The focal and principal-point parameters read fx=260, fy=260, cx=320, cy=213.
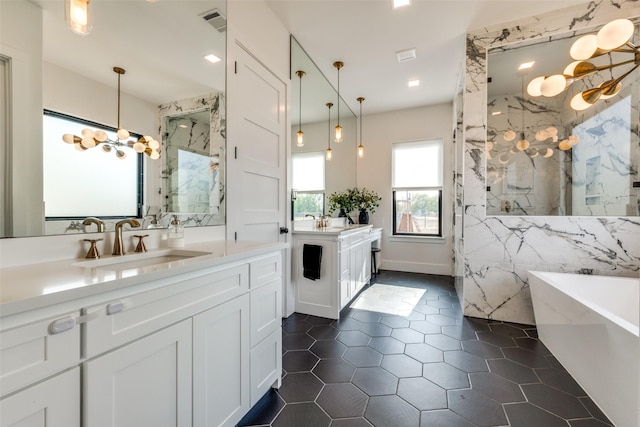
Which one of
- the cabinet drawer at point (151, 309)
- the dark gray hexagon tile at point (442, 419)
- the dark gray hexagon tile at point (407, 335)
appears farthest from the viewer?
the dark gray hexagon tile at point (407, 335)

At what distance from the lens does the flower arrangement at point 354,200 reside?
431 cm

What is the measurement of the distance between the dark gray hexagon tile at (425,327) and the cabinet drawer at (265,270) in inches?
66.5

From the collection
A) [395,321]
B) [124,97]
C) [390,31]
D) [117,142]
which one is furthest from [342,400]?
[390,31]

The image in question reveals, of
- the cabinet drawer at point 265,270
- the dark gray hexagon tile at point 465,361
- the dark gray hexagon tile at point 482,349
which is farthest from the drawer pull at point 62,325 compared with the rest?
the dark gray hexagon tile at point 482,349

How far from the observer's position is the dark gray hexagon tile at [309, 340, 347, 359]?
2146mm

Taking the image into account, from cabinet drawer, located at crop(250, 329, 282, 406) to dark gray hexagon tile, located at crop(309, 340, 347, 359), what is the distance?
53cm

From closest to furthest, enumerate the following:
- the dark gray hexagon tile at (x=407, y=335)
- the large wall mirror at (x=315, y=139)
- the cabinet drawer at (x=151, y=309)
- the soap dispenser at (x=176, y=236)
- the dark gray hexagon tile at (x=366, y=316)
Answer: the cabinet drawer at (x=151, y=309)
the soap dispenser at (x=176, y=236)
the dark gray hexagon tile at (x=407, y=335)
the dark gray hexagon tile at (x=366, y=316)
the large wall mirror at (x=315, y=139)

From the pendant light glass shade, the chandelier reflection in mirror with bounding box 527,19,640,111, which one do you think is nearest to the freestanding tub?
the chandelier reflection in mirror with bounding box 527,19,640,111

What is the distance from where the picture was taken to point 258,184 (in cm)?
244

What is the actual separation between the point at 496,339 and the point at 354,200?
281cm

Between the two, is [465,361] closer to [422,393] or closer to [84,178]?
[422,393]

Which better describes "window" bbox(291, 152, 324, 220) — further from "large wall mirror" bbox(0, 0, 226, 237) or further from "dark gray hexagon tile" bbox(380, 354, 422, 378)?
"dark gray hexagon tile" bbox(380, 354, 422, 378)

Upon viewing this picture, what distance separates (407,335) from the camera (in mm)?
2453

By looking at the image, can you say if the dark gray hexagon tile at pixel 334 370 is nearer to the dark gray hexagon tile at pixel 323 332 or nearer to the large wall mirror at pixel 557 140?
the dark gray hexagon tile at pixel 323 332
